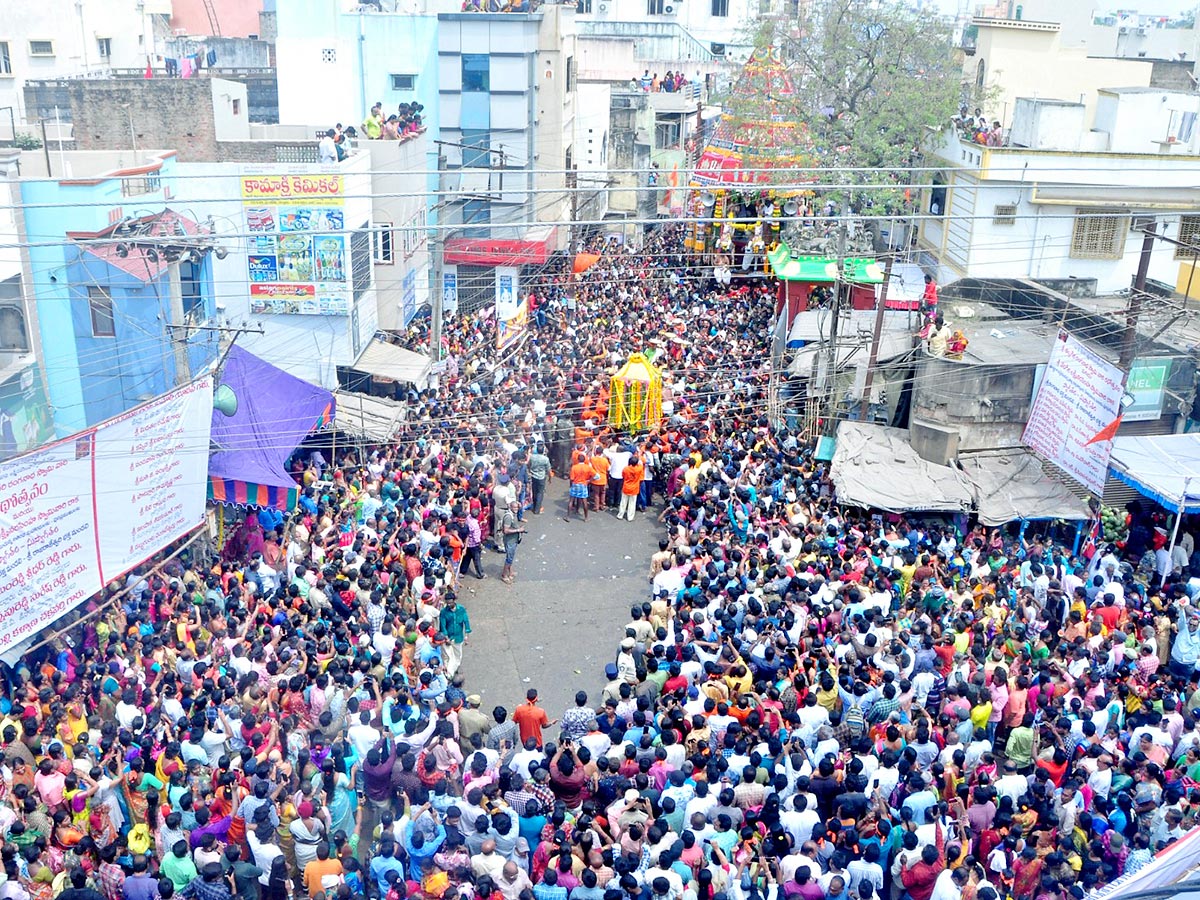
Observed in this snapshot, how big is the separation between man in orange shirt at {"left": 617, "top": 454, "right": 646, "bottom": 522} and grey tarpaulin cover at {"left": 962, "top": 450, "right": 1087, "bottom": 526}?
14.9 ft

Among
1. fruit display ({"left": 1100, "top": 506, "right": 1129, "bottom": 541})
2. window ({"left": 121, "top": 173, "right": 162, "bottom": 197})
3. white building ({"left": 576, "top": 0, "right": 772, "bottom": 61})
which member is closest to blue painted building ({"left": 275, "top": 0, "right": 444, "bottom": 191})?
window ({"left": 121, "top": 173, "right": 162, "bottom": 197})

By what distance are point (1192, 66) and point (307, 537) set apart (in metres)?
33.2

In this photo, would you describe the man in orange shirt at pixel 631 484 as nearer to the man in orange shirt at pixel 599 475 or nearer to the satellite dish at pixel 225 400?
the man in orange shirt at pixel 599 475

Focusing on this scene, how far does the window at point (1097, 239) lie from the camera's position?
24109 millimetres

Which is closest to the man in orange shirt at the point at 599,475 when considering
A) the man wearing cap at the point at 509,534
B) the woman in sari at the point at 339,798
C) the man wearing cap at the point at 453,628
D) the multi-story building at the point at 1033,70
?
the man wearing cap at the point at 509,534

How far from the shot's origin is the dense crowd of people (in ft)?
27.3

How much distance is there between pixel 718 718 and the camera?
977 centimetres

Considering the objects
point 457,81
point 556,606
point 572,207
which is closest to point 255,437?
point 556,606

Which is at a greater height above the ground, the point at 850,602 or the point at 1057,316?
the point at 1057,316

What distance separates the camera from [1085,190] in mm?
23672

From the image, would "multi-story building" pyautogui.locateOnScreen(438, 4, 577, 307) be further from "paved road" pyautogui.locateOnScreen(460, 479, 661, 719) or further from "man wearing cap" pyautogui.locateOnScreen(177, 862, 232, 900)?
"man wearing cap" pyautogui.locateOnScreen(177, 862, 232, 900)

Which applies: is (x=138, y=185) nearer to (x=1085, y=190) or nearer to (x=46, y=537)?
(x=46, y=537)

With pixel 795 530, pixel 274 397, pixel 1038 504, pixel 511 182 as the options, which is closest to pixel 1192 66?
pixel 511 182

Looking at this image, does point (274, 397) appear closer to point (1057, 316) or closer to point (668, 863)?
point (668, 863)
